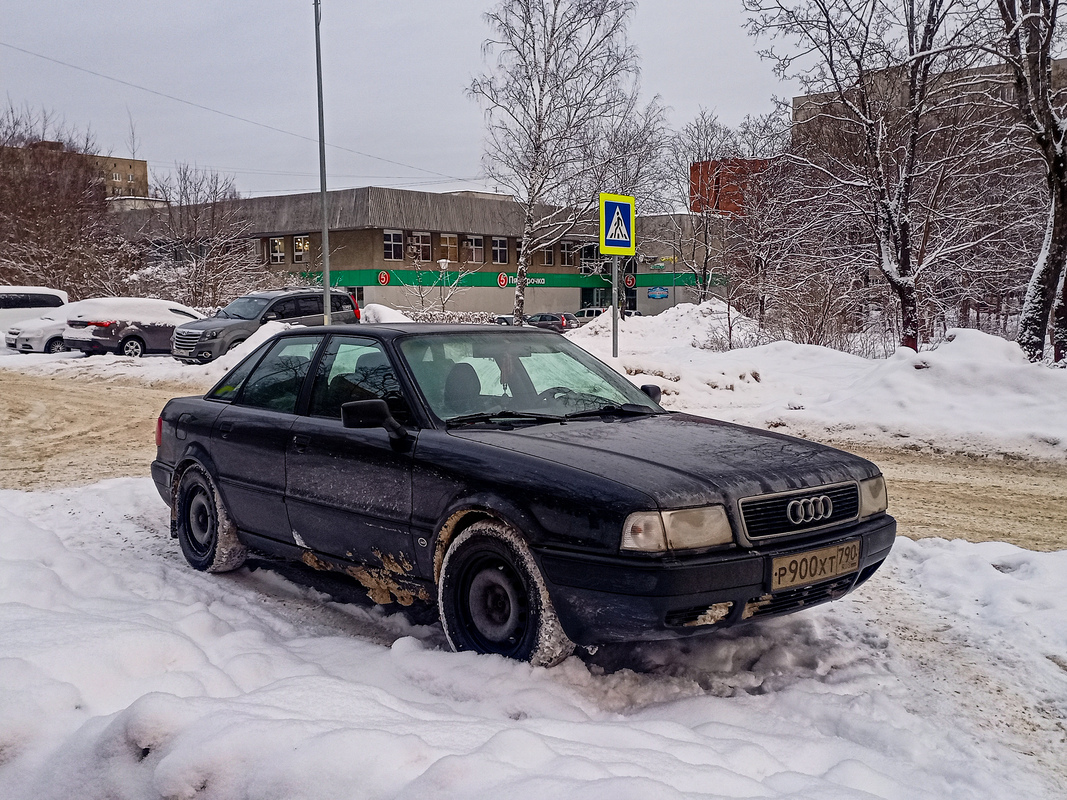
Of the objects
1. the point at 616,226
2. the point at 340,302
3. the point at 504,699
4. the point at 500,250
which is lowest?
the point at 504,699

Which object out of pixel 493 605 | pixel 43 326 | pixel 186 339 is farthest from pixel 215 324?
pixel 493 605

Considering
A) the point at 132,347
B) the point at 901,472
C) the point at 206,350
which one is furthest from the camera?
the point at 132,347

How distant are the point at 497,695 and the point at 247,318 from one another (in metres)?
18.3

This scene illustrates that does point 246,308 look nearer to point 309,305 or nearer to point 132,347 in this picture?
point 309,305

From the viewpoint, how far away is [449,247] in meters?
58.6

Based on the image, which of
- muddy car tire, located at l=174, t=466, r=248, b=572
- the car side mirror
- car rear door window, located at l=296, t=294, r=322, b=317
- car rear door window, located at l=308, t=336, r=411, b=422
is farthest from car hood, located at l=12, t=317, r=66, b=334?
the car side mirror

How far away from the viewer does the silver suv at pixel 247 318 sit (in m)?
19.0

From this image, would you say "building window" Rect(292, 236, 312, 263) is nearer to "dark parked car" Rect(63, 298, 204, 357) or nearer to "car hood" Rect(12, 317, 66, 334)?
"car hood" Rect(12, 317, 66, 334)

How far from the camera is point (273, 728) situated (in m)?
2.56

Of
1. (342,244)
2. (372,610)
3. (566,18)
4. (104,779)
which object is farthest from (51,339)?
(342,244)

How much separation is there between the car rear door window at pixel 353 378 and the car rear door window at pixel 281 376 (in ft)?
0.53

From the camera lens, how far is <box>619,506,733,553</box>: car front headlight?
10.2ft

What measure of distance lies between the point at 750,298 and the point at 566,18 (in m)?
11.6

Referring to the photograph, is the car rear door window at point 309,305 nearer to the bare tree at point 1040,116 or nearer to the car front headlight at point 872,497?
the bare tree at point 1040,116
